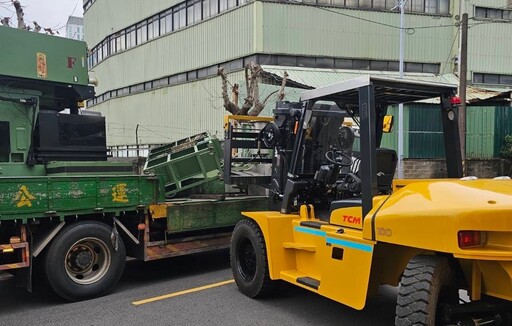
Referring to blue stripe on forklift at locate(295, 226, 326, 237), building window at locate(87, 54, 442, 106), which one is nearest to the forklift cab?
blue stripe on forklift at locate(295, 226, 326, 237)

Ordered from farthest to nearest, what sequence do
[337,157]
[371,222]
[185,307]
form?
[185,307] < [337,157] < [371,222]

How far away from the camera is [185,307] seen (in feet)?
17.6

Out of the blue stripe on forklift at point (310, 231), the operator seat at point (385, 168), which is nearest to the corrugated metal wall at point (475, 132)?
the operator seat at point (385, 168)

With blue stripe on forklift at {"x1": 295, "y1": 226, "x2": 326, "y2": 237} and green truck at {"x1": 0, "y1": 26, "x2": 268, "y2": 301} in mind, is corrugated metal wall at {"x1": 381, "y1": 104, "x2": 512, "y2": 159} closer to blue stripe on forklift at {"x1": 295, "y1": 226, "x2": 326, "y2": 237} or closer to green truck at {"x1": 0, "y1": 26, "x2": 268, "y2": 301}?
green truck at {"x1": 0, "y1": 26, "x2": 268, "y2": 301}

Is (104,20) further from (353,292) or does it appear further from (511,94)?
→ (353,292)

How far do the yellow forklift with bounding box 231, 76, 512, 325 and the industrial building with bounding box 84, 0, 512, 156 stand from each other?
14.7m

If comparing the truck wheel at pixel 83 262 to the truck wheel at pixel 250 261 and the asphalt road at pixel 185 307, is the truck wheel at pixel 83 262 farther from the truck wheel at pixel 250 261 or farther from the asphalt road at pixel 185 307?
the truck wheel at pixel 250 261

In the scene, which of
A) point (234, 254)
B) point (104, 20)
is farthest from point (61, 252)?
point (104, 20)

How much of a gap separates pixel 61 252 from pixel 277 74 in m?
16.5

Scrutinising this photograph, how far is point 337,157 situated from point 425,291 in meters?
2.08

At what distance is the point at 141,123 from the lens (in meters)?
31.8

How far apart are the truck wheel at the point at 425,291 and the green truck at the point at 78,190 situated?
373 centimetres

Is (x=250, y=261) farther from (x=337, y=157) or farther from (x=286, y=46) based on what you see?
(x=286, y=46)

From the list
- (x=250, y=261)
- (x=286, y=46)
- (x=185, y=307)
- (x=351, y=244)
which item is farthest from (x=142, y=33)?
(x=351, y=244)
